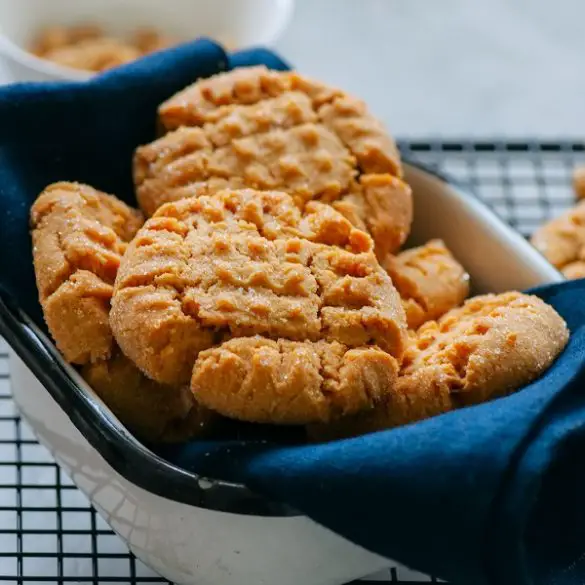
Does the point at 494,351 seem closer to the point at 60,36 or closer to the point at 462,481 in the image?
the point at 462,481

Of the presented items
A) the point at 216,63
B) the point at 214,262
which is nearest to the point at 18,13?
the point at 216,63

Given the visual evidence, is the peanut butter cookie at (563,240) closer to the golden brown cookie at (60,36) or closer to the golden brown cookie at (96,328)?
the golden brown cookie at (96,328)

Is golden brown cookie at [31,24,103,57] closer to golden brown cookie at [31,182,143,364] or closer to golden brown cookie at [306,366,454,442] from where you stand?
golden brown cookie at [31,182,143,364]

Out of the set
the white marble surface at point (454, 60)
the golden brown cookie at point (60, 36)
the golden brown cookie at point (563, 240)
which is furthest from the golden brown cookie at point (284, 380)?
the white marble surface at point (454, 60)

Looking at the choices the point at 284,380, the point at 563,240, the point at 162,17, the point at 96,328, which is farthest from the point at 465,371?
the point at 162,17

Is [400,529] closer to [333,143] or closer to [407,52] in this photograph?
[333,143]

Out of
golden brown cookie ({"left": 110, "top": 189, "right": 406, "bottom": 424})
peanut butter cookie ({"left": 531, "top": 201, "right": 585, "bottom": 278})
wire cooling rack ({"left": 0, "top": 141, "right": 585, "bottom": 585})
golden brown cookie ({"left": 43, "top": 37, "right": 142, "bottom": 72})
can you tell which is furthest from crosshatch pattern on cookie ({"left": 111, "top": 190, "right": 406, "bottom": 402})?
golden brown cookie ({"left": 43, "top": 37, "right": 142, "bottom": 72})

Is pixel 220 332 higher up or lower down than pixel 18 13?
higher up
